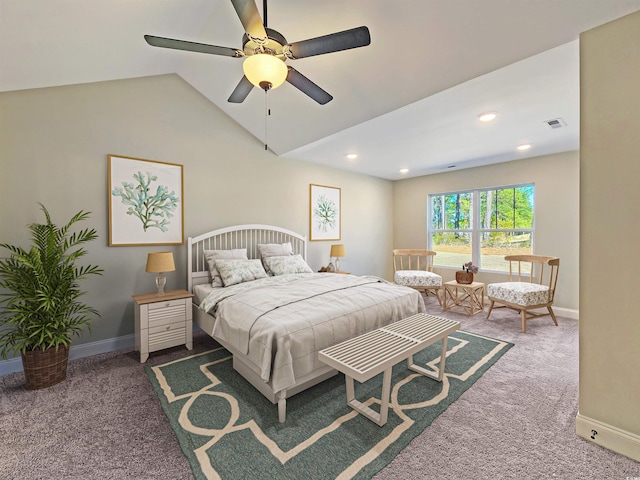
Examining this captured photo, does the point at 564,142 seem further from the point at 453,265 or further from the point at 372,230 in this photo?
the point at 372,230

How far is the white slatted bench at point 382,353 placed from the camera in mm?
1646

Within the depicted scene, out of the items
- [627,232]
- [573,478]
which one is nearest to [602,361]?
[573,478]

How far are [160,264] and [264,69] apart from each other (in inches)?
86.4

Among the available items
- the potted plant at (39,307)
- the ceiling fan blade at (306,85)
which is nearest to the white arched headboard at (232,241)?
the potted plant at (39,307)

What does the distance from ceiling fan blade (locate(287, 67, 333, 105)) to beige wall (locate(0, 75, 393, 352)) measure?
2.07 m

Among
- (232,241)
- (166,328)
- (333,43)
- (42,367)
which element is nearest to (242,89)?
(333,43)

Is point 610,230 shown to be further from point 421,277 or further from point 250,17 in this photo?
point 421,277

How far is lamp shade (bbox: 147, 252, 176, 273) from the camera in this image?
2.78 metres

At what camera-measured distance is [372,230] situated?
5.83 meters

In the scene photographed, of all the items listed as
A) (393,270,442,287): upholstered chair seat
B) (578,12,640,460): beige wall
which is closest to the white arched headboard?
(393,270,442,287): upholstered chair seat

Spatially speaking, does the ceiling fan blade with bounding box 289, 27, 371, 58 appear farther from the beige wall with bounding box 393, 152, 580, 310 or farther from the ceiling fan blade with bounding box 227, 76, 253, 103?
the beige wall with bounding box 393, 152, 580, 310

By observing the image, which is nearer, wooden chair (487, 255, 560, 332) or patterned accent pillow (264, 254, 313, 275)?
wooden chair (487, 255, 560, 332)

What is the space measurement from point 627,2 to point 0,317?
4964 millimetres

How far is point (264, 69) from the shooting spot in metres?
1.65
